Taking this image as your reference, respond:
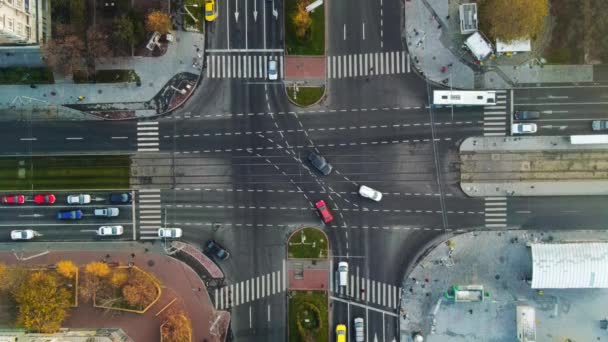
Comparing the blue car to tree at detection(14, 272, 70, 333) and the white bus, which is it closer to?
tree at detection(14, 272, 70, 333)

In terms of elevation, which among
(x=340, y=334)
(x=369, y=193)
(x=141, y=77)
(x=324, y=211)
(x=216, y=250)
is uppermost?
(x=141, y=77)

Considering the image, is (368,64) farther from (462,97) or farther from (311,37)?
(462,97)

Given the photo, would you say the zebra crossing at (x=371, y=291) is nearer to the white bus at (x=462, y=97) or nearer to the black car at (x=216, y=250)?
the black car at (x=216, y=250)

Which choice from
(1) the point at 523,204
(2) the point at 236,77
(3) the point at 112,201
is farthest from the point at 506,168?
(3) the point at 112,201

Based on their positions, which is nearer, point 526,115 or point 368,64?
point 526,115

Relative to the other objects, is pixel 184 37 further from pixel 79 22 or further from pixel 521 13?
pixel 521 13

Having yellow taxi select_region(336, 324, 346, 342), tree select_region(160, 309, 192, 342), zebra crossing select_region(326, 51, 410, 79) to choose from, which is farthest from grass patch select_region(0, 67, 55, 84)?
yellow taxi select_region(336, 324, 346, 342)

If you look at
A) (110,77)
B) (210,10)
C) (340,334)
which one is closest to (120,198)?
(110,77)
